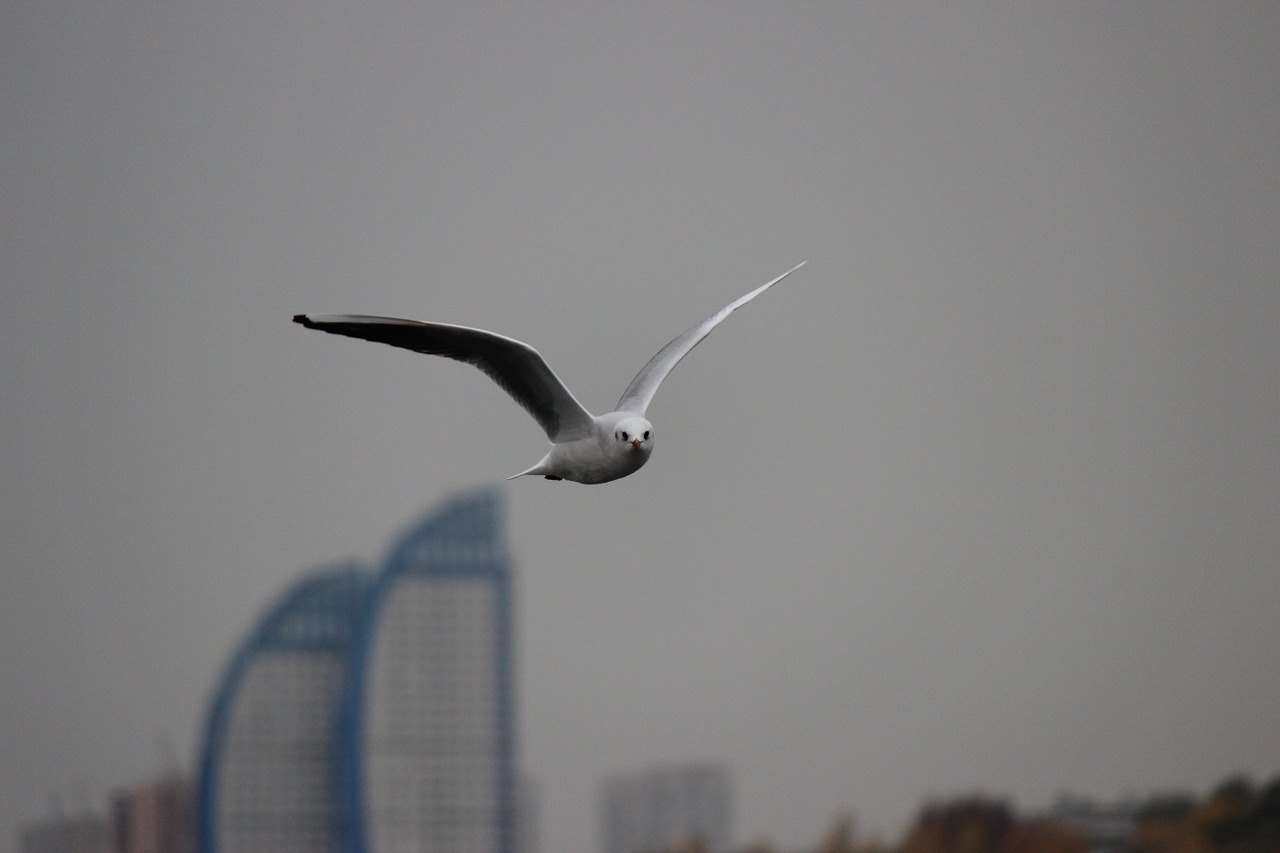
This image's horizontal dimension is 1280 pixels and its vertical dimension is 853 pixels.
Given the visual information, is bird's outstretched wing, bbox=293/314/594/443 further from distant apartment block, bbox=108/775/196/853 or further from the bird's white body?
distant apartment block, bbox=108/775/196/853

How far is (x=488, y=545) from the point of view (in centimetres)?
9150

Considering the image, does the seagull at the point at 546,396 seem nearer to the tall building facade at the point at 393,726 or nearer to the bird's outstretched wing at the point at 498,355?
the bird's outstretched wing at the point at 498,355

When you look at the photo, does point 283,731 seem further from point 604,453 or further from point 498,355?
point 604,453

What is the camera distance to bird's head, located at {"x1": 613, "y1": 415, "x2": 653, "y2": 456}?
13.0m

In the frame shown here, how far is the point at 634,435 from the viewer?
12945 mm

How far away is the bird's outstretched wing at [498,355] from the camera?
505 inches

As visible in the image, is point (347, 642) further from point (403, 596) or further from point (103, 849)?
point (103, 849)

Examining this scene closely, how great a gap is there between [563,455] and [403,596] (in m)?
77.8

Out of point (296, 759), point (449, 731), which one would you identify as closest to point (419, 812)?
point (449, 731)

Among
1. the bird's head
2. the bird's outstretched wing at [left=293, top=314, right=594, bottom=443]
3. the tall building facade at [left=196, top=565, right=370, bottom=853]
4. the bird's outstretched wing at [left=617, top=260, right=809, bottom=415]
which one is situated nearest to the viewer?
the bird's outstretched wing at [left=293, top=314, right=594, bottom=443]

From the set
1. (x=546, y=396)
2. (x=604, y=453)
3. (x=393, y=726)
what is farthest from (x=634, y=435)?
(x=393, y=726)

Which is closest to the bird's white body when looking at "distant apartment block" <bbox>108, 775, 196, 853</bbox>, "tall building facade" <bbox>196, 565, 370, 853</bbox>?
"distant apartment block" <bbox>108, 775, 196, 853</bbox>

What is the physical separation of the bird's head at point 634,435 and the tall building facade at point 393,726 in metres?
74.7

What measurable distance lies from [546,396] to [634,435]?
129 cm
